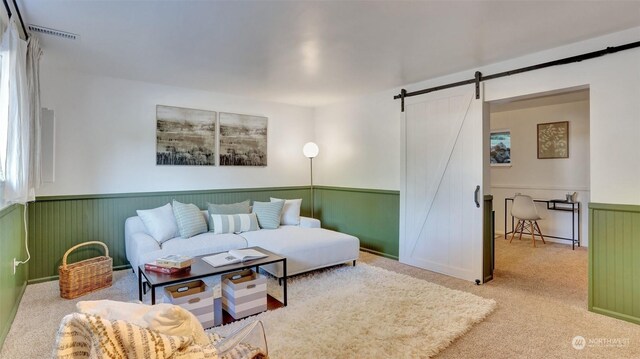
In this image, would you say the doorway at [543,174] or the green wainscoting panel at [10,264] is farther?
the doorway at [543,174]

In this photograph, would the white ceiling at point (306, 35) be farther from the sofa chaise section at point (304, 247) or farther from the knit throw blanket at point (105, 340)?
the knit throw blanket at point (105, 340)

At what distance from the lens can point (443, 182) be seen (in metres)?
3.83

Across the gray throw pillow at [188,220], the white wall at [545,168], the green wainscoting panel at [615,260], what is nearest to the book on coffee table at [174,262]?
the gray throw pillow at [188,220]

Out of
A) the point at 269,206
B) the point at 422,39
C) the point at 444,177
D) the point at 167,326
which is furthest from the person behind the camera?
the point at 269,206

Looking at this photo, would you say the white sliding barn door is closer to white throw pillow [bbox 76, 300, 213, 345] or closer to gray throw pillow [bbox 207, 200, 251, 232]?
gray throw pillow [bbox 207, 200, 251, 232]

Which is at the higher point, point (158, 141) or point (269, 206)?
point (158, 141)

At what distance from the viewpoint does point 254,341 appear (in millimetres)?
1536

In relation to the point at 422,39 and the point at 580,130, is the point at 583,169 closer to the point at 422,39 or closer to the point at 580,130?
the point at 580,130

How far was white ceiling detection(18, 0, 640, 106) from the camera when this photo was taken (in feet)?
7.35

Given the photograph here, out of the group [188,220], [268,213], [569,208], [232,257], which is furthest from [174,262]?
[569,208]

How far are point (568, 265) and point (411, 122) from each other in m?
2.63

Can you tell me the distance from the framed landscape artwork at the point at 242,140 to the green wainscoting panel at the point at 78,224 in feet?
2.85

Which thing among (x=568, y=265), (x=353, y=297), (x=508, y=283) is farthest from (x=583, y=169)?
(x=353, y=297)

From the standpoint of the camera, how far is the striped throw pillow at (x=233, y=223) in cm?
396
